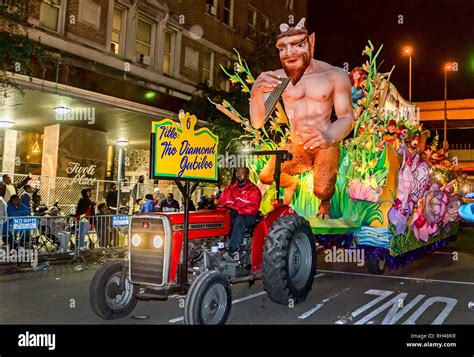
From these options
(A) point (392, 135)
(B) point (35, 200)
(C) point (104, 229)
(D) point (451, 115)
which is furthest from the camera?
(D) point (451, 115)

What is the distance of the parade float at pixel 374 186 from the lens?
8188 mm

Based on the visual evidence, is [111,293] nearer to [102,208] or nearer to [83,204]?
[83,204]

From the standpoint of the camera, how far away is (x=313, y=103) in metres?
8.59

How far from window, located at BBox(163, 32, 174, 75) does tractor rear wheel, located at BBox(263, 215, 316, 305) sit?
13641mm

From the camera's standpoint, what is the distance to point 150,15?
17859 mm

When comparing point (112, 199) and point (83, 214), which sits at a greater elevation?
point (112, 199)

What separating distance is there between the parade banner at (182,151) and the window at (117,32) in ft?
40.4

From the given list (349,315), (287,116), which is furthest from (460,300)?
(287,116)

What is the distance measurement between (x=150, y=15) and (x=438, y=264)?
13.7 meters

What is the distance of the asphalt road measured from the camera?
236 inches

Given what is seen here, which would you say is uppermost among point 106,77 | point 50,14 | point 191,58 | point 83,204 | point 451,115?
point 451,115

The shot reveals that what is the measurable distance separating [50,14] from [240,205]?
11130 mm

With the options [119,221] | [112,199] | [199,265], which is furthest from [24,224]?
[199,265]
